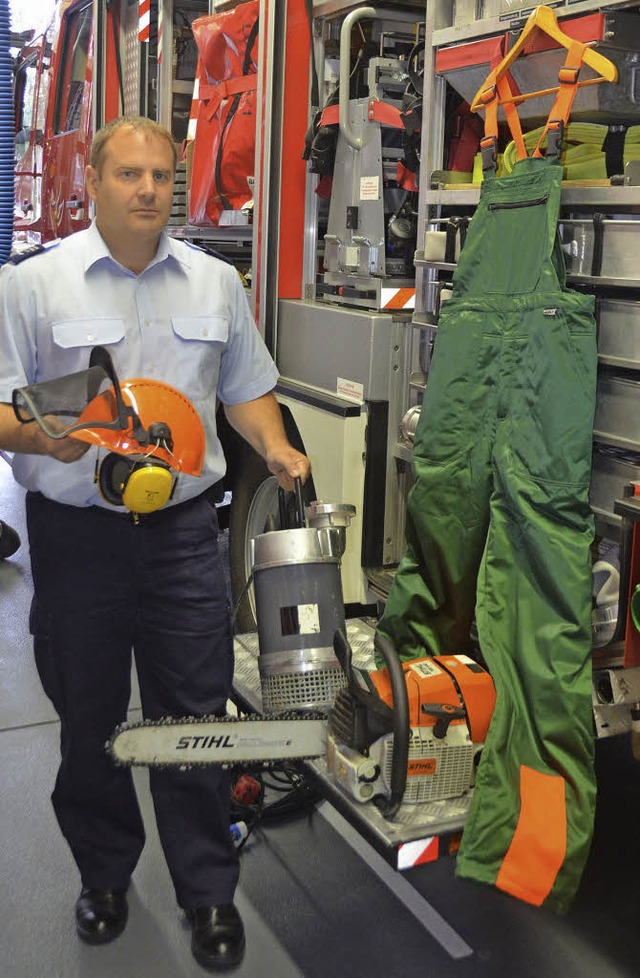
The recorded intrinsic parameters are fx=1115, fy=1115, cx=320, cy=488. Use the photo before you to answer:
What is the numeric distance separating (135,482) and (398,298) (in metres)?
1.85

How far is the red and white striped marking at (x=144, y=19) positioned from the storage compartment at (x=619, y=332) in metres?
3.95

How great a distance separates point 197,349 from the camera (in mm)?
2762

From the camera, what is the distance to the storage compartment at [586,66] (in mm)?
2840

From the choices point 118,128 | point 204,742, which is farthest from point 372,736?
point 118,128

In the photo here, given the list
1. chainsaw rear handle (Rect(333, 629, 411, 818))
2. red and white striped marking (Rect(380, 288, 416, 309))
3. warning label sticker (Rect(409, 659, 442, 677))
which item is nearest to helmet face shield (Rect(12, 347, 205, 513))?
chainsaw rear handle (Rect(333, 629, 411, 818))

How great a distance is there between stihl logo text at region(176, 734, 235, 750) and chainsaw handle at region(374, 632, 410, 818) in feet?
1.28

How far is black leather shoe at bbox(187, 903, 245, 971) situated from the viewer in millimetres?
2746

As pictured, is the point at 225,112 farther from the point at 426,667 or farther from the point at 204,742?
the point at 204,742

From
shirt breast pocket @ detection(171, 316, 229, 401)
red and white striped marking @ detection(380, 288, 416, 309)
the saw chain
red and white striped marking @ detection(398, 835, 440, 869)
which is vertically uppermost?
red and white striped marking @ detection(380, 288, 416, 309)

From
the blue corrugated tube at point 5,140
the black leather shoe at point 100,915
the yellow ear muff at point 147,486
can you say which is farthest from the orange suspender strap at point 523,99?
the blue corrugated tube at point 5,140

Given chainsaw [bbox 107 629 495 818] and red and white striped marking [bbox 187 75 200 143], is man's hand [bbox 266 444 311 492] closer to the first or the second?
chainsaw [bbox 107 629 495 818]

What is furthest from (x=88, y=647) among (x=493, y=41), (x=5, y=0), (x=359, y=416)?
(x=5, y=0)

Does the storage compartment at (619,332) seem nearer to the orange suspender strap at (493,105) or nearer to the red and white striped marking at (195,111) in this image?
the orange suspender strap at (493,105)

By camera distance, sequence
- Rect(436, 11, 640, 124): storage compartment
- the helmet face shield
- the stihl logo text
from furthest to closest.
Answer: Rect(436, 11, 640, 124): storage compartment → the stihl logo text → the helmet face shield
